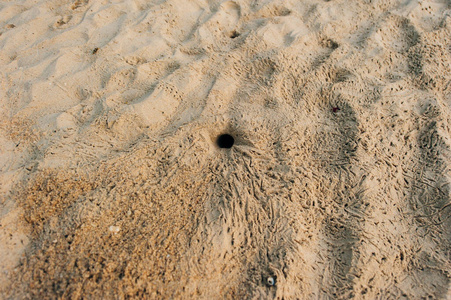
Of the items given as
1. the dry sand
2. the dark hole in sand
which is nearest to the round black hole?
the dry sand

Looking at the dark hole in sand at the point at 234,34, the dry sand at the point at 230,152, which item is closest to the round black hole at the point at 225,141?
the dry sand at the point at 230,152

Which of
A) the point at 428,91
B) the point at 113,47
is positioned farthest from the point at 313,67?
the point at 113,47

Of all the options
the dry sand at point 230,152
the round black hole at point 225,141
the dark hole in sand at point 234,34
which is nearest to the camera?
the dry sand at point 230,152

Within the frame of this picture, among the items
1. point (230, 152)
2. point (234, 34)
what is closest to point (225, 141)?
point (230, 152)

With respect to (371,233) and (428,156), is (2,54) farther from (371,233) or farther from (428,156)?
(428,156)

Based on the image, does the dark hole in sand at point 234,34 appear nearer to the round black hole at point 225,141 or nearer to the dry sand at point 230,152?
the dry sand at point 230,152

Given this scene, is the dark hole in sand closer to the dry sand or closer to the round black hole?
the dry sand

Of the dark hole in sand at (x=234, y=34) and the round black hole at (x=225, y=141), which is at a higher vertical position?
the dark hole in sand at (x=234, y=34)
